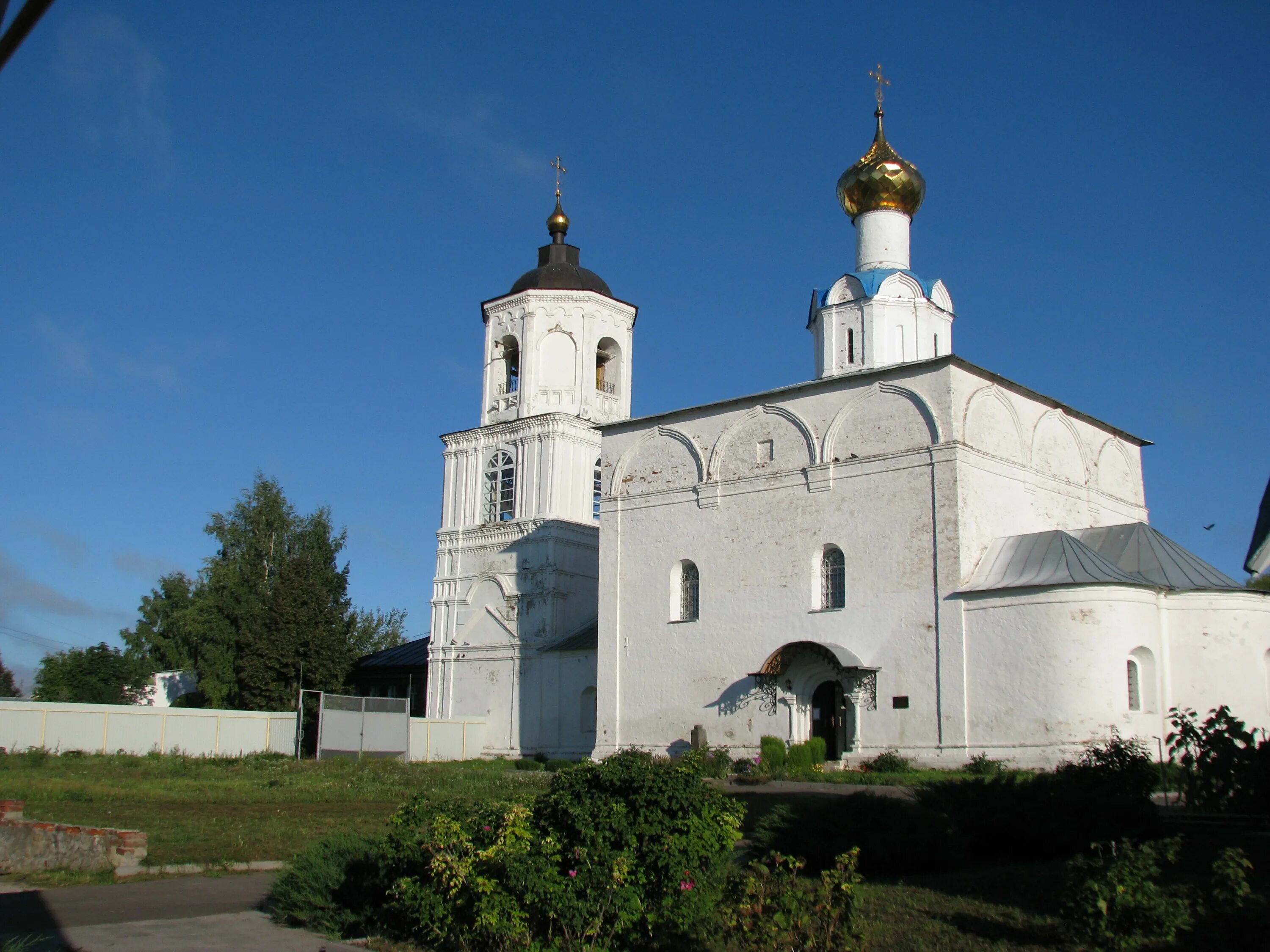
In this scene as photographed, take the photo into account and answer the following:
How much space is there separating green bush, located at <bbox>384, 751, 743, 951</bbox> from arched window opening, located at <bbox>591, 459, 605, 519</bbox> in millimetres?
25892

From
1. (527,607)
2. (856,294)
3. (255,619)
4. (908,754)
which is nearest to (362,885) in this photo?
(908,754)

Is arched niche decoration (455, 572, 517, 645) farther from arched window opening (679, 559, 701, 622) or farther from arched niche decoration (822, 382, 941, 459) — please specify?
arched niche decoration (822, 382, 941, 459)

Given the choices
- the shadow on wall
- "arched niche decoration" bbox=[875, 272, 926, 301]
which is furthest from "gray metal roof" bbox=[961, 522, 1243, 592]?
"arched niche decoration" bbox=[875, 272, 926, 301]

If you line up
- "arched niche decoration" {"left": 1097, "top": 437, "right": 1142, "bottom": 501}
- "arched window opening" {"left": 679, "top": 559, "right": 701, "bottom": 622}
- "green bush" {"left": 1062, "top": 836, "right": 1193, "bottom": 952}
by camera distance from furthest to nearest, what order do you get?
"arched niche decoration" {"left": 1097, "top": 437, "right": 1142, "bottom": 501} → "arched window opening" {"left": 679, "top": 559, "right": 701, "bottom": 622} → "green bush" {"left": 1062, "top": 836, "right": 1193, "bottom": 952}

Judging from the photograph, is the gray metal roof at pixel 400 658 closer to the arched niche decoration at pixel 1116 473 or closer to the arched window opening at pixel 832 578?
the arched window opening at pixel 832 578

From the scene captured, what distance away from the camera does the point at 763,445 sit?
24.3m

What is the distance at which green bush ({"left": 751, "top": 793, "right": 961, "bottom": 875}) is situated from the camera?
903 cm

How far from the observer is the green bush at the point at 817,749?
21.1 meters

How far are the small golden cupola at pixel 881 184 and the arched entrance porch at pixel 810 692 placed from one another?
11.1 m

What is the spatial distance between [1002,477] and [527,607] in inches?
567

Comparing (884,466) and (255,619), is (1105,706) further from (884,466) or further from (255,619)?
(255,619)

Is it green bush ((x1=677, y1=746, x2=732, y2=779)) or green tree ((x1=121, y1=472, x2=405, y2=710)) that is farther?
green tree ((x1=121, y1=472, x2=405, y2=710))

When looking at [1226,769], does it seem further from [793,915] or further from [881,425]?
[881,425]

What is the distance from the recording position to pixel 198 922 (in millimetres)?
8125
